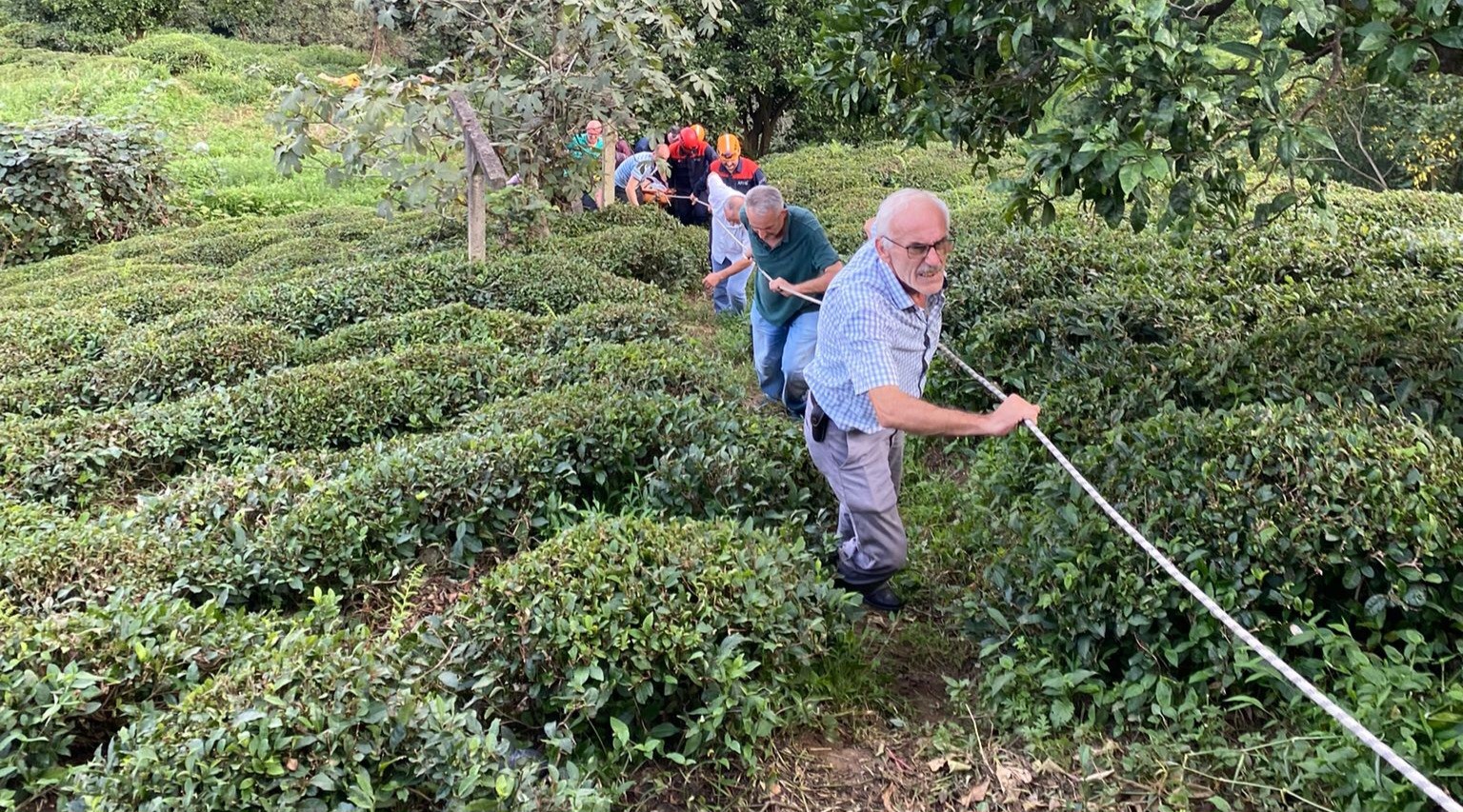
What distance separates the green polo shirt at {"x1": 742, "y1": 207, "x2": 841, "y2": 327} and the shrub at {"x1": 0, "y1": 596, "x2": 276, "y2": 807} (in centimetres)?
308

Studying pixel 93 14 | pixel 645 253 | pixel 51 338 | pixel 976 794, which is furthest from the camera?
pixel 93 14

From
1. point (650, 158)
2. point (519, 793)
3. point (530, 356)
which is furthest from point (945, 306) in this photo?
point (650, 158)

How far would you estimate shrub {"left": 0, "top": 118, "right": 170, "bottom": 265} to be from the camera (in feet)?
42.3

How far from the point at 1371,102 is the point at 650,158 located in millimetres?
10086

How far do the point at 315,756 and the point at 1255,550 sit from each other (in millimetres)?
2844

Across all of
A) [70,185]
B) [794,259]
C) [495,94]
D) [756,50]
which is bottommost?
[70,185]

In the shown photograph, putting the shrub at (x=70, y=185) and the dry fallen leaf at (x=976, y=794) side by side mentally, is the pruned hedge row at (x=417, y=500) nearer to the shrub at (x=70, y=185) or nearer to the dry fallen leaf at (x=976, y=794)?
the dry fallen leaf at (x=976, y=794)

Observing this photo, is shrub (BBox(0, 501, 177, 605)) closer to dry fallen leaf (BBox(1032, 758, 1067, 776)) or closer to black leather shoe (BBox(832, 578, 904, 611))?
black leather shoe (BBox(832, 578, 904, 611))

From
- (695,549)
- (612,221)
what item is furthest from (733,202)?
(695,549)

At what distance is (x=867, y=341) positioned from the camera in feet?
11.1

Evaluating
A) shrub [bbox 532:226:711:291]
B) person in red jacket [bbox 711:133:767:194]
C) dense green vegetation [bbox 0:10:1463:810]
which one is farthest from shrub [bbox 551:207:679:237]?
dense green vegetation [bbox 0:10:1463:810]

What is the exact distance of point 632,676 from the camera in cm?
300

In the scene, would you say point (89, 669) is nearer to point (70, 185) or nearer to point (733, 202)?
point (733, 202)

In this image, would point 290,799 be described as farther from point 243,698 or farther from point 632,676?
point 632,676
